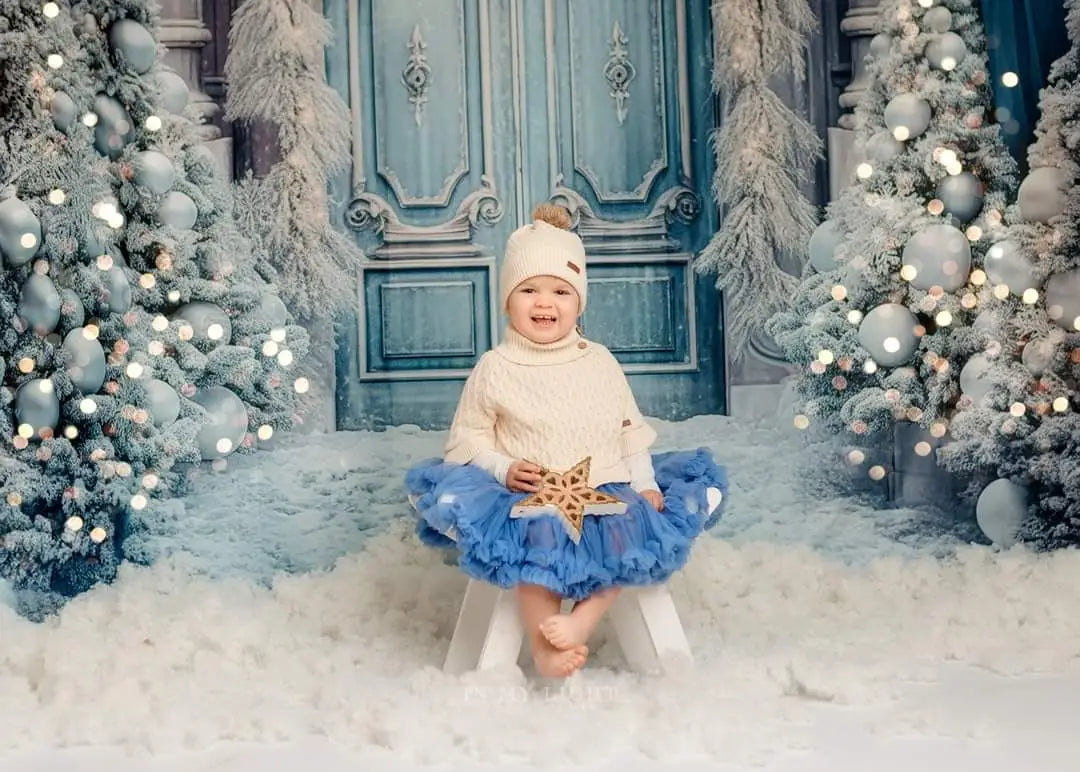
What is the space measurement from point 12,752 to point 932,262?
7.73 ft

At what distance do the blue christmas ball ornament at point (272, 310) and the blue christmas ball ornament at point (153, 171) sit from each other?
1.22 feet

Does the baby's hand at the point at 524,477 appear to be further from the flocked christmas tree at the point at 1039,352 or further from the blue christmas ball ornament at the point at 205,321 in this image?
the flocked christmas tree at the point at 1039,352

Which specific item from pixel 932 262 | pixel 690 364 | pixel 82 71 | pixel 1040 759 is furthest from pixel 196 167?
pixel 1040 759

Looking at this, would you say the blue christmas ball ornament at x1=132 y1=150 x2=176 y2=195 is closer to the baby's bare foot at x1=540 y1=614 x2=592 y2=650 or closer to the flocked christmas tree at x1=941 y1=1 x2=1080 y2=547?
the baby's bare foot at x1=540 y1=614 x2=592 y2=650

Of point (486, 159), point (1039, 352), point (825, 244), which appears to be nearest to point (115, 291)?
point (486, 159)

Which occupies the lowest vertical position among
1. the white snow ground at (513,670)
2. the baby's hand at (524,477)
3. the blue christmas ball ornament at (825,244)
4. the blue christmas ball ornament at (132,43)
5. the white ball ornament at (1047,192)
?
the white snow ground at (513,670)

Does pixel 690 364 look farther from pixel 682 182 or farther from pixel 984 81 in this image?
pixel 984 81

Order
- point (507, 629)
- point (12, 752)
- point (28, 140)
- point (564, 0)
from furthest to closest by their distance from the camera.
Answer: point (564, 0) → point (28, 140) → point (507, 629) → point (12, 752)

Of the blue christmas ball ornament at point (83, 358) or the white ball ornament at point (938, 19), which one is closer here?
the blue christmas ball ornament at point (83, 358)

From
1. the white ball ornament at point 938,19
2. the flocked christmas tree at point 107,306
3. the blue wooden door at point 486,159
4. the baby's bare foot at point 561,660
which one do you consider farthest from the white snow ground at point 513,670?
the white ball ornament at point 938,19

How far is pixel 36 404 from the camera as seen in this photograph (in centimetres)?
299

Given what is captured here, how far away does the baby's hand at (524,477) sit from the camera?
253 centimetres

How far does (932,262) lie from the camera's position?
3.28 metres

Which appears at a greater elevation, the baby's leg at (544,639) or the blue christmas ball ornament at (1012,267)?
the blue christmas ball ornament at (1012,267)
